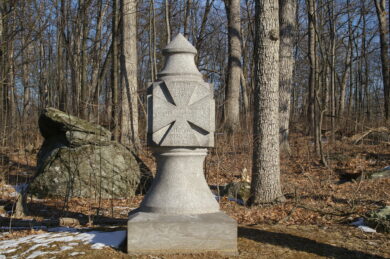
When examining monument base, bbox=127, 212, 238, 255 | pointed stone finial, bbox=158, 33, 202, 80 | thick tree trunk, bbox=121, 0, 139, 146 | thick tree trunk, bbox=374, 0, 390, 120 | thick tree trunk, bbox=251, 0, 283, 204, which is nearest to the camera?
monument base, bbox=127, 212, 238, 255

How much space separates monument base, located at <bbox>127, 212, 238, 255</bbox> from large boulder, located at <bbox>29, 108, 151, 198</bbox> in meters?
4.71

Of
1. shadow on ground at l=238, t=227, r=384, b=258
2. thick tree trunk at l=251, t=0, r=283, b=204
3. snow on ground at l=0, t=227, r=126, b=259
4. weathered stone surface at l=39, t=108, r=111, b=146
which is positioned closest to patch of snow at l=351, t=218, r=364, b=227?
shadow on ground at l=238, t=227, r=384, b=258

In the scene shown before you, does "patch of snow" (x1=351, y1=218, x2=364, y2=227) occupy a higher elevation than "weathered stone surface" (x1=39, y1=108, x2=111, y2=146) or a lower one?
lower

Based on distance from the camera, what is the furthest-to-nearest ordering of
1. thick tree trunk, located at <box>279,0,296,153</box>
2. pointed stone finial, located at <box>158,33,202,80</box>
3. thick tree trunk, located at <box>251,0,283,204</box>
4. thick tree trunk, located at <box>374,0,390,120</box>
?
thick tree trunk, located at <box>374,0,390,120</box>
thick tree trunk, located at <box>279,0,296,153</box>
thick tree trunk, located at <box>251,0,283,204</box>
pointed stone finial, located at <box>158,33,202,80</box>

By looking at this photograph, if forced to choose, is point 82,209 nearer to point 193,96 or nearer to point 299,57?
point 193,96

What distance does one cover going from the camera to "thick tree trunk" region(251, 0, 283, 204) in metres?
7.47

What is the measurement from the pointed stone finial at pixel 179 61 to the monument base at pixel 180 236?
5.12 ft

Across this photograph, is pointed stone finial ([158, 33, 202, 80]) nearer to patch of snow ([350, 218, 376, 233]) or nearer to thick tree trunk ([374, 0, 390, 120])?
patch of snow ([350, 218, 376, 233])

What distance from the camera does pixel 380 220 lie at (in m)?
5.21

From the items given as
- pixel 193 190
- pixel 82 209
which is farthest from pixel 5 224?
pixel 193 190

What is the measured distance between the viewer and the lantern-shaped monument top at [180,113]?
4.31 m

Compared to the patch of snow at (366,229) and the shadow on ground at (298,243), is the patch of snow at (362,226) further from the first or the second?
the shadow on ground at (298,243)

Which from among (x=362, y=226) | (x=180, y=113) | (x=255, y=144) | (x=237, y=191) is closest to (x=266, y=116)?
(x=255, y=144)

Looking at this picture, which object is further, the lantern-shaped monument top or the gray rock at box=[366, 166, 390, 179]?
the gray rock at box=[366, 166, 390, 179]
